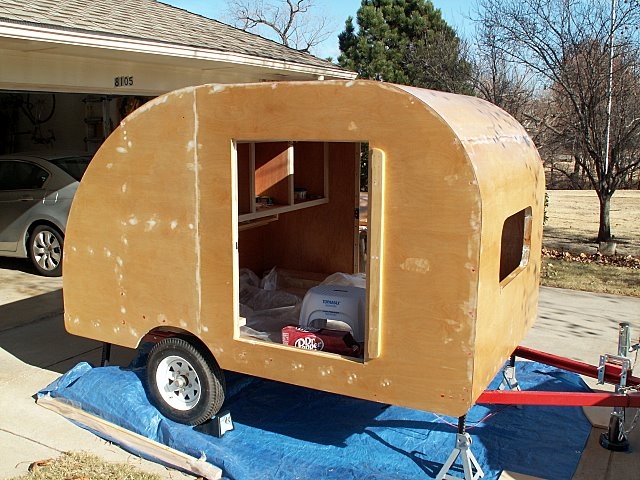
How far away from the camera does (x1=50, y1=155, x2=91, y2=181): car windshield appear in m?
9.52

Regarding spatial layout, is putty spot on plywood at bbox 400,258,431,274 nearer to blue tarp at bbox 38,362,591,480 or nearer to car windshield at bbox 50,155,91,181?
blue tarp at bbox 38,362,591,480

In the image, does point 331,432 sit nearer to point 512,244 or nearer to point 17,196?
point 512,244

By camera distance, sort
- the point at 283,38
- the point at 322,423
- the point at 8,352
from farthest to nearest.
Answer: the point at 283,38 < the point at 8,352 < the point at 322,423

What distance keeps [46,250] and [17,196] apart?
2.99 feet

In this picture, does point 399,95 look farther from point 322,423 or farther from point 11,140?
point 11,140

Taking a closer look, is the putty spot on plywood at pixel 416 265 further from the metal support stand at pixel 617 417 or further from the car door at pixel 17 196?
the car door at pixel 17 196

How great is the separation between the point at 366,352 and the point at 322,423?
1.21 m

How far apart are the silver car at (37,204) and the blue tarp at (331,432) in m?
4.65

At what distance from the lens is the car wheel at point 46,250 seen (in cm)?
941

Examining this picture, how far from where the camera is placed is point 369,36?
22125mm

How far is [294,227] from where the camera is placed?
6469 millimetres

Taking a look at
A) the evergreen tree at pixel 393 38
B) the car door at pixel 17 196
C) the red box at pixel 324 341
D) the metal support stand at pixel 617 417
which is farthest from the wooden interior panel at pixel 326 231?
the evergreen tree at pixel 393 38

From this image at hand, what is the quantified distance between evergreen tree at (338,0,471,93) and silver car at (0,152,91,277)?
1146cm

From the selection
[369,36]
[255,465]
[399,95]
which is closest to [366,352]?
[255,465]
